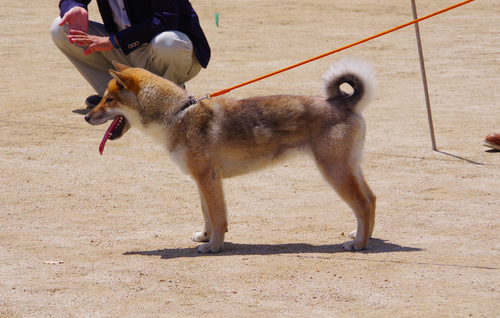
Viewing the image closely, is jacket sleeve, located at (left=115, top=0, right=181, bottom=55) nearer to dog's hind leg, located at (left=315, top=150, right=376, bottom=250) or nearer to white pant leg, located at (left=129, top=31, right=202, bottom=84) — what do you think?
white pant leg, located at (left=129, top=31, right=202, bottom=84)

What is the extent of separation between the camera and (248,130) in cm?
485

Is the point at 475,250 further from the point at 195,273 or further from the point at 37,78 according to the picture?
the point at 37,78

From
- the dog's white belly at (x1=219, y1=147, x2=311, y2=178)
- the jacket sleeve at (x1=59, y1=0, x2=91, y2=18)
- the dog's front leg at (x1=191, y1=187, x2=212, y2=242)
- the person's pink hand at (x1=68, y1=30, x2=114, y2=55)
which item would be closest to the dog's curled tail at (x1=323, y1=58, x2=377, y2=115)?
the dog's white belly at (x1=219, y1=147, x2=311, y2=178)

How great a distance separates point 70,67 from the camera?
36.4ft

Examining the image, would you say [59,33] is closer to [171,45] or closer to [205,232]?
[171,45]

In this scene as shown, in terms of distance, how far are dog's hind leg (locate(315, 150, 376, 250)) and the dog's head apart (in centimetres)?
128

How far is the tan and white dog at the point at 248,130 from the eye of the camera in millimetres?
4652

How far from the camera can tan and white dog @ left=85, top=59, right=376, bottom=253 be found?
4.65 meters

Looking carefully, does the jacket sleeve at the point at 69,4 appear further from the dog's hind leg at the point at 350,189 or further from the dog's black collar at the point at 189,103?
the dog's hind leg at the point at 350,189

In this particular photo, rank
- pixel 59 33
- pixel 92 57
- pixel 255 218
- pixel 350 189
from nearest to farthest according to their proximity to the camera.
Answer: pixel 350 189 < pixel 255 218 < pixel 59 33 < pixel 92 57

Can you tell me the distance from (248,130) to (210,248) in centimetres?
97

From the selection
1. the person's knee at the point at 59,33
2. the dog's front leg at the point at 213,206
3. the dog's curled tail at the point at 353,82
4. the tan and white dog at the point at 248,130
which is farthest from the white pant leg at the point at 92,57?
the dog's curled tail at the point at 353,82

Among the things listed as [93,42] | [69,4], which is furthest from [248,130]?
[69,4]

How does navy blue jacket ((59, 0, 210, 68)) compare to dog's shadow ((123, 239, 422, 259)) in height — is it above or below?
above
